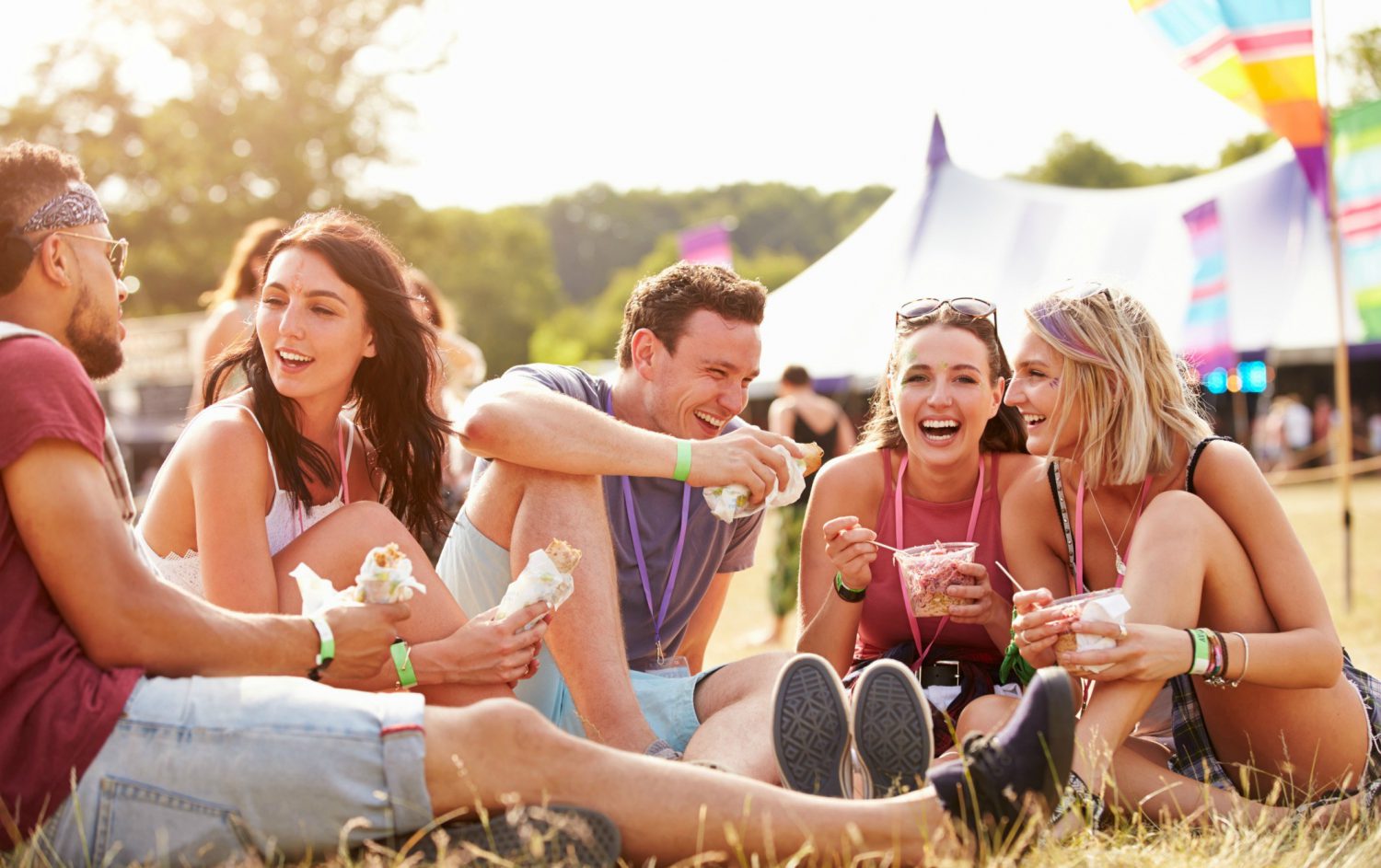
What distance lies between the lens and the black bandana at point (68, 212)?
265 centimetres

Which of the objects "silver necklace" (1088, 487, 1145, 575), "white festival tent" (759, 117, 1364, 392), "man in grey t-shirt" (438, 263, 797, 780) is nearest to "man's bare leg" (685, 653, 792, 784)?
"man in grey t-shirt" (438, 263, 797, 780)

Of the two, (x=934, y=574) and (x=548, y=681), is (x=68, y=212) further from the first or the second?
(x=934, y=574)

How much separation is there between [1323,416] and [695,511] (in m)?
31.0

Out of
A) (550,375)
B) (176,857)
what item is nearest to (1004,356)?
(550,375)

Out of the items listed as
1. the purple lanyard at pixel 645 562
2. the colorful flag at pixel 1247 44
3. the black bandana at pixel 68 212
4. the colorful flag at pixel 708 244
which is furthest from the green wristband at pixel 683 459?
the colorful flag at pixel 708 244

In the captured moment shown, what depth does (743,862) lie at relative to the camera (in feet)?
7.93

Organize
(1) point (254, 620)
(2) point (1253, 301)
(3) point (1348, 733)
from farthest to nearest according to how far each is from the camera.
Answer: (2) point (1253, 301)
(3) point (1348, 733)
(1) point (254, 620)

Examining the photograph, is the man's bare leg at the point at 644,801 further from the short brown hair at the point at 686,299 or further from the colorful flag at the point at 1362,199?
the colorful flag at the point at 1362,199

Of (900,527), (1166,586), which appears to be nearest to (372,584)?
(900,527)

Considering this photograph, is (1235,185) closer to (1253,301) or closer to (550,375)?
(1253,301)

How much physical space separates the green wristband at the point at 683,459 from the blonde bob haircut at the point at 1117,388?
41.8 inches

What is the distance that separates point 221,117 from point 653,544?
2931 centimetres

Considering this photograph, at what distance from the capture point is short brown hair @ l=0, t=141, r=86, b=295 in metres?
2.62

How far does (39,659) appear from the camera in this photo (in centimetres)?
236
